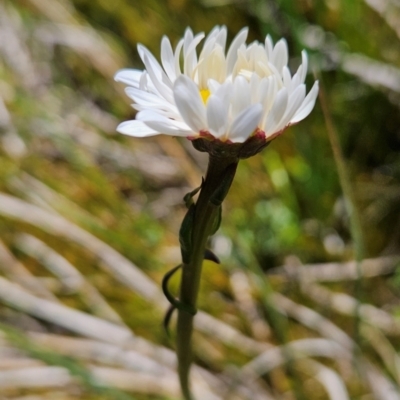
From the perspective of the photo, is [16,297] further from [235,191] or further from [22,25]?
[22,25]

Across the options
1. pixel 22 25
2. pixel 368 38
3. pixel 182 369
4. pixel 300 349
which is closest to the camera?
pixel 182 369

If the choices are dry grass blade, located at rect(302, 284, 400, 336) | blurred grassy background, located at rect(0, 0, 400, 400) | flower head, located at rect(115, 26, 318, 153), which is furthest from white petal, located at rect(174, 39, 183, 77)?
dry grass blade, located at rect(302, 284, 400, 336)

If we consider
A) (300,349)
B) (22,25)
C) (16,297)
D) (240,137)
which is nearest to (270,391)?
(300,349)

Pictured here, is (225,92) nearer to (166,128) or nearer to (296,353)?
(166,128)

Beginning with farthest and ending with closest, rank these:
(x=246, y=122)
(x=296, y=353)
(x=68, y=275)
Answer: (x=68, y=275)
(x=296, y=353)
(x=246, y=122)

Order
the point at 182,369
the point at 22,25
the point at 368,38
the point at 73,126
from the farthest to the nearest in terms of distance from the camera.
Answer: the point at 22,25, the point at 73,126, the point at 368,38, the point at 182,369

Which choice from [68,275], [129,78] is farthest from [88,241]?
[129,78]

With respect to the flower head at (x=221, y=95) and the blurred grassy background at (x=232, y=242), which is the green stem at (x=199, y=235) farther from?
the blurred grassy background at (x=232, y=242)
